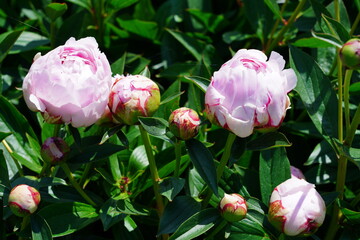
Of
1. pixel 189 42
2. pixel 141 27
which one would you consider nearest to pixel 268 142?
pixel 189 42

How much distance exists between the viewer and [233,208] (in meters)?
1.17

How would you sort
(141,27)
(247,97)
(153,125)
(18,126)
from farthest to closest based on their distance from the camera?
(141,27)
(18,126)
(153,125)
(247,97)

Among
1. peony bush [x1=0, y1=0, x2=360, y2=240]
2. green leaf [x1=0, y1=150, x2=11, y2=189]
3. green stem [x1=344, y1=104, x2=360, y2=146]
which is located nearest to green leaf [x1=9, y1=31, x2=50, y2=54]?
peony bush [x1=0, y1=0, x2=360, y2=240]

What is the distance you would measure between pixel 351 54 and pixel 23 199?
72 centimetres

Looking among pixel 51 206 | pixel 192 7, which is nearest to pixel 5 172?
pixel 51 206

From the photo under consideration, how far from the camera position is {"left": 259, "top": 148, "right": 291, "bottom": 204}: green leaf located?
54.8 inches

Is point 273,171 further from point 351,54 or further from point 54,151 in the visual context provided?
point 54,151

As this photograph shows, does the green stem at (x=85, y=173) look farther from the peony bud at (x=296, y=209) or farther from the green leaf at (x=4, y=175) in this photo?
the peony bud at (x=296, y=209)

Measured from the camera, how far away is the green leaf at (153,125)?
3.82 ft

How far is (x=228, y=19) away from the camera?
83.8 inches

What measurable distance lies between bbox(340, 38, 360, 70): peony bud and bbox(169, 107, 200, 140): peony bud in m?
0.32

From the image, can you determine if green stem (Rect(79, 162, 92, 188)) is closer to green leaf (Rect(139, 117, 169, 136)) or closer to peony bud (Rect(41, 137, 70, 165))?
peony bud (Rect(41, 137, 70, 165))

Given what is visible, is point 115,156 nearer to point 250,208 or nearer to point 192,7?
point 250,208

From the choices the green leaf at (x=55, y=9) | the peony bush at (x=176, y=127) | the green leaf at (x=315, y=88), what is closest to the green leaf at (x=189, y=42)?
the peony bush at (x=176, y=127)
